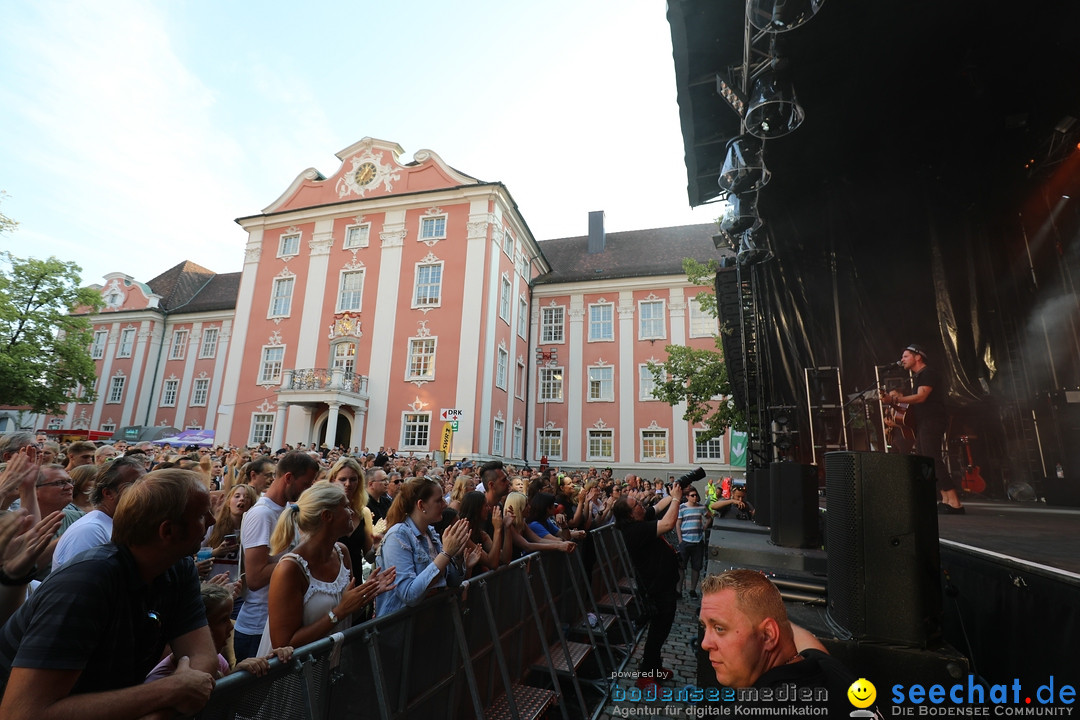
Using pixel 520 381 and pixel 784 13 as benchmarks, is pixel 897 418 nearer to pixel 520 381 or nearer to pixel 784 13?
pixel 784 13

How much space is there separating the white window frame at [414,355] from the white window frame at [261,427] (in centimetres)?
791

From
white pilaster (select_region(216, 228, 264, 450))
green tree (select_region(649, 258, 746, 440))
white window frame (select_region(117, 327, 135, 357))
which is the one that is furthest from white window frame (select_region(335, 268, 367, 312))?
white window frame (select_region(117, 327, 135, 357))

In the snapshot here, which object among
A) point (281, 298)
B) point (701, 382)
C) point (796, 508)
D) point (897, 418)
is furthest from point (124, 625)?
point (281, 298)

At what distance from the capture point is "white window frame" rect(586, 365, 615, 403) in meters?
30.7

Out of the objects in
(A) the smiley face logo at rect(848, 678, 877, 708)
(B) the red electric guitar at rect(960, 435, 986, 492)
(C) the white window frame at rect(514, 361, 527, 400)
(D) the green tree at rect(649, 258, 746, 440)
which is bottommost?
(A) the smiley face logo at rect(848, 678, 877, 708)

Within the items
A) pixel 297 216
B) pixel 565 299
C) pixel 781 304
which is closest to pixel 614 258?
pixel 565 299

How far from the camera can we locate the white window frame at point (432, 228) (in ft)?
90.4

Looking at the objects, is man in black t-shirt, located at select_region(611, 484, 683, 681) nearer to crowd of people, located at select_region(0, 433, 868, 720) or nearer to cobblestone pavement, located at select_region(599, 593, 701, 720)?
crowd of people, located at select_region(0, 433, 868, 720)

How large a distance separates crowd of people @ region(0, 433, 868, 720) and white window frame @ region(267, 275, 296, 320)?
26.6 metres

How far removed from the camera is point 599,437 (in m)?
30.2

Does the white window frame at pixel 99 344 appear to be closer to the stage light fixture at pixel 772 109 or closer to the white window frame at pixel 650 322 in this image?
the white window frame at pixel 650 322

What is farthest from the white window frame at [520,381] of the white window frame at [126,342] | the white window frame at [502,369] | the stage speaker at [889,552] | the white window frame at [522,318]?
the white window frame at [126,342]

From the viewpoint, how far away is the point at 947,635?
3840 millimetres

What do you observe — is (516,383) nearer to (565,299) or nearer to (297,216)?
(565,299)
